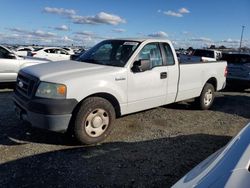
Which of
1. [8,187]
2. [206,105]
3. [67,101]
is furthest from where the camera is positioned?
[206,105]

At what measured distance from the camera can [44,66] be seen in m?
5.68

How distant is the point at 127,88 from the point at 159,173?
1920 millimetres

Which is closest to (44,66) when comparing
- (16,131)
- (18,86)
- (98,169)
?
(18,86)

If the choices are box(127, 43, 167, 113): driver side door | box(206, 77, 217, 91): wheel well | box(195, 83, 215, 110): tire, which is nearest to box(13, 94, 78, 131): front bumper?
box(127, 43, 167, 113): driver side door

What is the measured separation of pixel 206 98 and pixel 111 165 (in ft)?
14.8

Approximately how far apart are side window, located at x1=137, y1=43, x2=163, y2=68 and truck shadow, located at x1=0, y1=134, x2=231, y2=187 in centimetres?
167

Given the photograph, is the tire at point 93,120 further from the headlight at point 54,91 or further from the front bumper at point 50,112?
the headlight at point 54,91

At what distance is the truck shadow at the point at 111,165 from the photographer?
3982 millimetres

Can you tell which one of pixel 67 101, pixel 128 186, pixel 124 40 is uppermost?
pixel 124 40

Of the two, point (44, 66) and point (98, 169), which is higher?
point (44, 66)

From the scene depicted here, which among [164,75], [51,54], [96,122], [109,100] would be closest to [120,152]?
[96,122]

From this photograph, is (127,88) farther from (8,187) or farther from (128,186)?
(8,187)

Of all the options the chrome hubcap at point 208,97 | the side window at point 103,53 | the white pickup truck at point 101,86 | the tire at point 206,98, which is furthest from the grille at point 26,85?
the chrome hubcap at point 208,97

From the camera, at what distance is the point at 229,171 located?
1757mm
